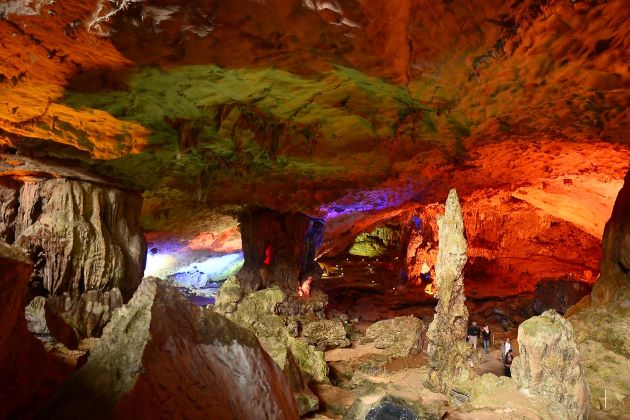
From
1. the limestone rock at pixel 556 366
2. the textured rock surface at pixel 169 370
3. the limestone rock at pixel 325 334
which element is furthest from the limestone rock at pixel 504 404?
the limestone rock at pixel 325 334

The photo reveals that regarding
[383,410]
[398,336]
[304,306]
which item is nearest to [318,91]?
[383,410]

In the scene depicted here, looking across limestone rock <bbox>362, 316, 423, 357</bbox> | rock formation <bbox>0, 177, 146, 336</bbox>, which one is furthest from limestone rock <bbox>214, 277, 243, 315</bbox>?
limestone rock <bbox>362, 316, 423, 357</bbox>

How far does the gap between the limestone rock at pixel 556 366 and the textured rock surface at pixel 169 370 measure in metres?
4.61

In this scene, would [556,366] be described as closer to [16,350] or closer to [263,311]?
[16,350]

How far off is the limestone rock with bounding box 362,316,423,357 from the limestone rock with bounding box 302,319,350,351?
30.1 inches

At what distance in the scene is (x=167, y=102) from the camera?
6.22m

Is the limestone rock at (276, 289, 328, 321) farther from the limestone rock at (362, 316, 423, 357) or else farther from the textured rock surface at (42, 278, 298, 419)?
the textured rock surface at (42, 278, 298, 419)

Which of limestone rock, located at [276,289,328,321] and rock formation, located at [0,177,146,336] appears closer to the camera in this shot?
rock formation, located at [0,177,146,336]

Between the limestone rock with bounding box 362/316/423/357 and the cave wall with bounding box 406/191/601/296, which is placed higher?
the cave wall with bounding box 406/191/601/296

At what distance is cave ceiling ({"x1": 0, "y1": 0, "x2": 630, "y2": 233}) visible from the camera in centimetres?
406

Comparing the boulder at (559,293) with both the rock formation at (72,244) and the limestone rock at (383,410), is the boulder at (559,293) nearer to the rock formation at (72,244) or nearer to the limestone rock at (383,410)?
the limestone rock at (383,410)

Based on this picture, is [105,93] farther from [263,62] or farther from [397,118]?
[397,118]

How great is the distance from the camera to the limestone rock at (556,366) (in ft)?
17.9

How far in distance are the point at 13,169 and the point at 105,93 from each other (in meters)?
3.66
